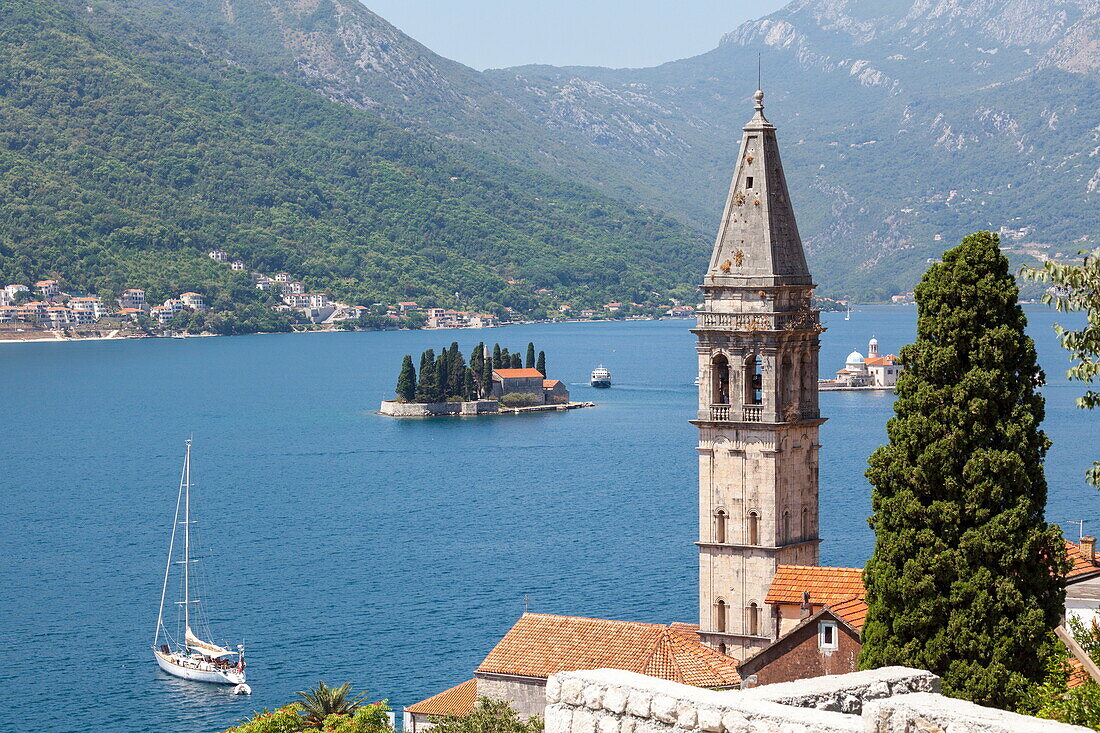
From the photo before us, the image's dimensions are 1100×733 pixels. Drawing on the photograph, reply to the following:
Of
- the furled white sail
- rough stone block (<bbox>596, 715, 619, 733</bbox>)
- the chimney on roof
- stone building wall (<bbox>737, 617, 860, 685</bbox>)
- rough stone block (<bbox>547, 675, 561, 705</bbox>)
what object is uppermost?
rough stone block (<bbox>547, 675, 561, 705</bbox>)

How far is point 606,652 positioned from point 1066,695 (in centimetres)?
1531

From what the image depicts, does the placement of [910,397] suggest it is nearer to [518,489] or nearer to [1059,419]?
[518,489]

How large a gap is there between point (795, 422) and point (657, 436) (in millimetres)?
102057

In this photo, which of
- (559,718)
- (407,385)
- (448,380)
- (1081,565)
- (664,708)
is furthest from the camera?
(448,380)

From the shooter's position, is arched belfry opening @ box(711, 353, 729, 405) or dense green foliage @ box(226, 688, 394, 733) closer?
dense green foliage @ box(226, 688, 394, 733)

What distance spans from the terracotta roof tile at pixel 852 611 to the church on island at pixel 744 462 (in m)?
4.13

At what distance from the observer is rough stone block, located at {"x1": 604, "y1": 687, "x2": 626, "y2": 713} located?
1343 cm

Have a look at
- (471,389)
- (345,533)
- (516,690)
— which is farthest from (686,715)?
(471,389)

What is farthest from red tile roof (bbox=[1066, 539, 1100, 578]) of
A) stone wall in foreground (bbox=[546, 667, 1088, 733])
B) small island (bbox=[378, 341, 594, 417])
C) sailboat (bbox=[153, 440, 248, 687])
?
small island (bbox=[378, 341, 594, 417])

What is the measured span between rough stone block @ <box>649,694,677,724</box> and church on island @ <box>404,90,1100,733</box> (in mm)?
20063

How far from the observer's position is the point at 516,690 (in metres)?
34.3

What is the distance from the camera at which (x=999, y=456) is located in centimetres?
2258

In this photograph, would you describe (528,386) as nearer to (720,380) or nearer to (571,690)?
(720,380)

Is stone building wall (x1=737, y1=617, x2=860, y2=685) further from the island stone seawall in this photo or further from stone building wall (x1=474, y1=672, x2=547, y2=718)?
the island stone seawall
